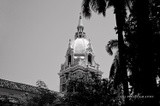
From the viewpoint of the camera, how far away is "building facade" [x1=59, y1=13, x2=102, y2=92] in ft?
→ 223

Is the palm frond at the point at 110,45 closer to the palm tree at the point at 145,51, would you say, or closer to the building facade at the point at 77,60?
the palm tree at the point at 145,51

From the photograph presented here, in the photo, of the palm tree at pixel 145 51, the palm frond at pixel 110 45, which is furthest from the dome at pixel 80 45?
the palm tree at pixel 145 51

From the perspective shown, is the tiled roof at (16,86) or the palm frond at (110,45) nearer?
the palm frond at (110,45)

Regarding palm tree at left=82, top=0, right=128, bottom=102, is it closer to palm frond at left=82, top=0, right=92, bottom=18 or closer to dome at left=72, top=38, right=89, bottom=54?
palm frond at left=82, top=0, right=92, bottom=18

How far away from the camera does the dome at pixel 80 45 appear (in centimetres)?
7250

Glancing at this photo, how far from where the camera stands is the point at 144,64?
14.5 m

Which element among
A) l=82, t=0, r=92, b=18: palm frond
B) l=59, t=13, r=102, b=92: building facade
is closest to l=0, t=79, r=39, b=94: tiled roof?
l=59, t=13, r=102, b=92: building facade

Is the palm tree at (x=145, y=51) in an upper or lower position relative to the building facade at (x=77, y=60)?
lower

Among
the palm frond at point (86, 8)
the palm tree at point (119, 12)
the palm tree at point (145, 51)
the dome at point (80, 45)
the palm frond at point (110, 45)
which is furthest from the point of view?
the dome at point (80, 45)

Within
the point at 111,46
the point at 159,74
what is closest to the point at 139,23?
the point at 159,74

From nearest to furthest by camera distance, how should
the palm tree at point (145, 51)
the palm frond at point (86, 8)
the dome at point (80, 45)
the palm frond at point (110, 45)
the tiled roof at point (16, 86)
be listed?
the palm tree at point (145, 51) < the palm frond at point (86, 8) < the palm frond at point (110, 45) < the tiled roof at point (16, 86) < the dome at point (80, 45)

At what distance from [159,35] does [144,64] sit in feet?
14.1

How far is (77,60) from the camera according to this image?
6875 cm

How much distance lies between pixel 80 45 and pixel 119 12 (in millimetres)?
55190
